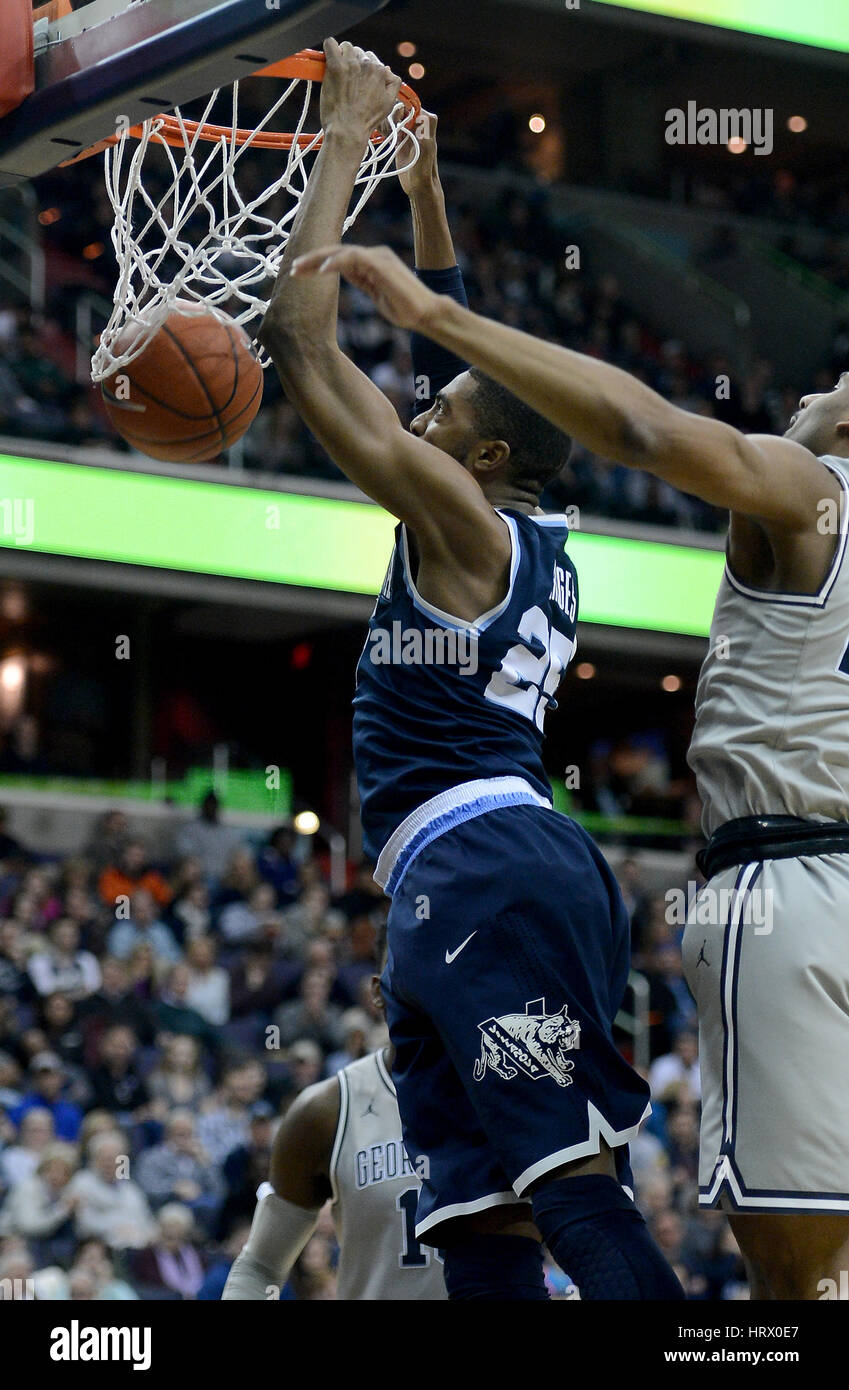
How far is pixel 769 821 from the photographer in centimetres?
287

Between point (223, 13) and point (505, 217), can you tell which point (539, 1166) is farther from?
point (505, 217)

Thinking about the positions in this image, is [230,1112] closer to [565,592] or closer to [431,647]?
[565,592]

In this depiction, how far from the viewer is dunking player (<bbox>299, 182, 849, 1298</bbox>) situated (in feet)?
8.53

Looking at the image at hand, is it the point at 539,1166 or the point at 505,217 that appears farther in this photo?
the point at 505,217

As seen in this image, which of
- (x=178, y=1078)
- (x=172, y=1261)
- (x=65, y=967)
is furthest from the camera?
(x=65, y=967)

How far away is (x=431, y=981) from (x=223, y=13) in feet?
5.70

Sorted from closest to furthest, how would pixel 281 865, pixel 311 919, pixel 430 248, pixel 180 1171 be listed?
pixel 430 248
pixel 180 1171
pixel 311 919
pixel 281 865

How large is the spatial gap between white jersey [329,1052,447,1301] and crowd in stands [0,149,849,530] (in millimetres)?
7020

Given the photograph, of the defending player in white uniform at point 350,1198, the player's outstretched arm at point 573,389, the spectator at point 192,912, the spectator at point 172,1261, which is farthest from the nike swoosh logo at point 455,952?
the spectator at point 192,912

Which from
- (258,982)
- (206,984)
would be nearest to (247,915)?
(258,982)

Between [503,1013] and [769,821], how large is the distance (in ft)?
1.67

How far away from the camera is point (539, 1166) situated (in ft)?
9.12

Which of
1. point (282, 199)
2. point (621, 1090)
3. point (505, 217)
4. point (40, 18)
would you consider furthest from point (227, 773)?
point (621, 1090)
